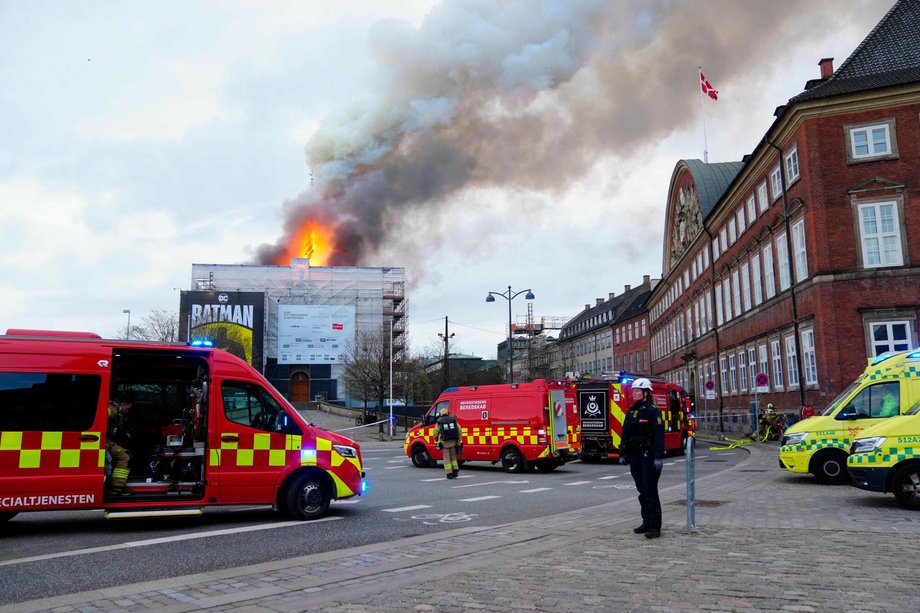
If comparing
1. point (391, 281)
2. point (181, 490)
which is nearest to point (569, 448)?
point (181, 490)

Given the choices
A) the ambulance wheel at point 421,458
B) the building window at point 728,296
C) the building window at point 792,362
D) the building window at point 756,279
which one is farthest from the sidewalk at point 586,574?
the building window at point 728,296

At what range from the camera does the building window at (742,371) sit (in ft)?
133

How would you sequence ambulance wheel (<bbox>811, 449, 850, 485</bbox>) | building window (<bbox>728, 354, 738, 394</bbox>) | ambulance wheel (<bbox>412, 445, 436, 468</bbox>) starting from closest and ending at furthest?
ambulance wheel (<bbox>811, 449, 850, 485</bbox>) < ambulance wheel (<bbox>412, 445, 436, 468</bbox>) < building window (<bbox>728, 354, 738, 394</bbox>)

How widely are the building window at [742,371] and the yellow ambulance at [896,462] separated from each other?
3168 centimetres

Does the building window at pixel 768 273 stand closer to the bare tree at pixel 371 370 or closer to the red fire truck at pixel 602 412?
the red fire truck at pixel 602 412

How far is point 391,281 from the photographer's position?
258 feet

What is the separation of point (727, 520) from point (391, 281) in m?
70.4

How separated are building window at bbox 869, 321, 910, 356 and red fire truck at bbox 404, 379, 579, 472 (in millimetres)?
14069

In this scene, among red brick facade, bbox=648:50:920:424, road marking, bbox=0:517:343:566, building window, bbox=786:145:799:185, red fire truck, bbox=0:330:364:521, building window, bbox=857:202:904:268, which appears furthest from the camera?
building window, bbox=786:145:799:185

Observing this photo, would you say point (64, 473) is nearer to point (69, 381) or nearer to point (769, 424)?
point (69, 381)

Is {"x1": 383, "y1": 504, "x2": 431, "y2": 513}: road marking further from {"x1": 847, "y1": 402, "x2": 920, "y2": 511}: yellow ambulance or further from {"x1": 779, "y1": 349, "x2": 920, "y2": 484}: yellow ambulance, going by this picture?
{"x1": 779, "y1": 349, "x2": 920, "y2": 484}: yellow ambulance

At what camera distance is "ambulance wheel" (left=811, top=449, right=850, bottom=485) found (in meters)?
14.0

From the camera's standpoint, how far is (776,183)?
33.1 meters

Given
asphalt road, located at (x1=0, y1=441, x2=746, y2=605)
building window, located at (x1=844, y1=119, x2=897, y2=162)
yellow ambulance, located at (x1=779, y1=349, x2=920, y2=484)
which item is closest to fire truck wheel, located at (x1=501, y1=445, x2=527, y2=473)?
asphalt road, located at (x1=0, y1=441, x2=746, y2=605)
